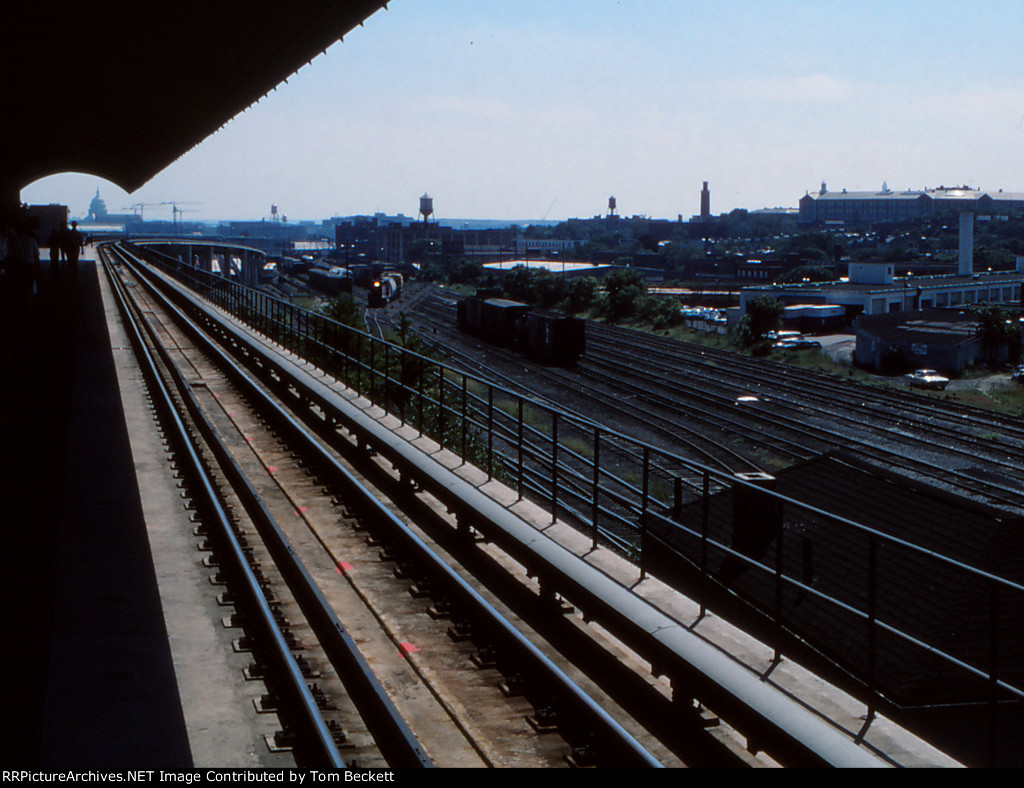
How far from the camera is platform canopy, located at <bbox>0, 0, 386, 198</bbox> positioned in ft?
43.7

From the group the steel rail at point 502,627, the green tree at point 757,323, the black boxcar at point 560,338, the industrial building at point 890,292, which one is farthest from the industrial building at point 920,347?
the steel rail at point 502,627

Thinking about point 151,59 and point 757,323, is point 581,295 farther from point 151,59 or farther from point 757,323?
point 151,59

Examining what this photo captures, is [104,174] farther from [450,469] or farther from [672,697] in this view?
[672,697]

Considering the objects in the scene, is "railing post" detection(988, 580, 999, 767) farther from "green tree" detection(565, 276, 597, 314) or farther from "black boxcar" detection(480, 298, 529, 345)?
"green tree" detection(565, 276, 597, 314)

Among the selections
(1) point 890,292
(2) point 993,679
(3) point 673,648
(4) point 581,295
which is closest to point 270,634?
(3) point 673,648

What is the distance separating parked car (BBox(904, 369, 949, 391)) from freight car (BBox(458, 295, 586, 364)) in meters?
15.8

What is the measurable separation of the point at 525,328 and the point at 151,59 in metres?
32.2

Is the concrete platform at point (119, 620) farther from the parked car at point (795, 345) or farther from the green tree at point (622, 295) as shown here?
the green tree at point (622, 295)

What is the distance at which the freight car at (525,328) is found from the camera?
146 ft

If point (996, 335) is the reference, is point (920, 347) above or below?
below

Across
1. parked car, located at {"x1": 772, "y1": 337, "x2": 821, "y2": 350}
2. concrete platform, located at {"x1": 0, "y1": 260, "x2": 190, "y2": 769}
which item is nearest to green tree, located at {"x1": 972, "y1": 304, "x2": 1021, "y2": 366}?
parked car, located at {"x1": 772, "y1": 337, "x2": 821, "y2": 350}

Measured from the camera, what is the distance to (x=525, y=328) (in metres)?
48.4

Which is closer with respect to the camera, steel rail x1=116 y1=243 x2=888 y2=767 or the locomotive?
steel rail x1=116 y1=243 x2=888 y2=767

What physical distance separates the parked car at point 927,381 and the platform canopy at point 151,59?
34.2 meters
